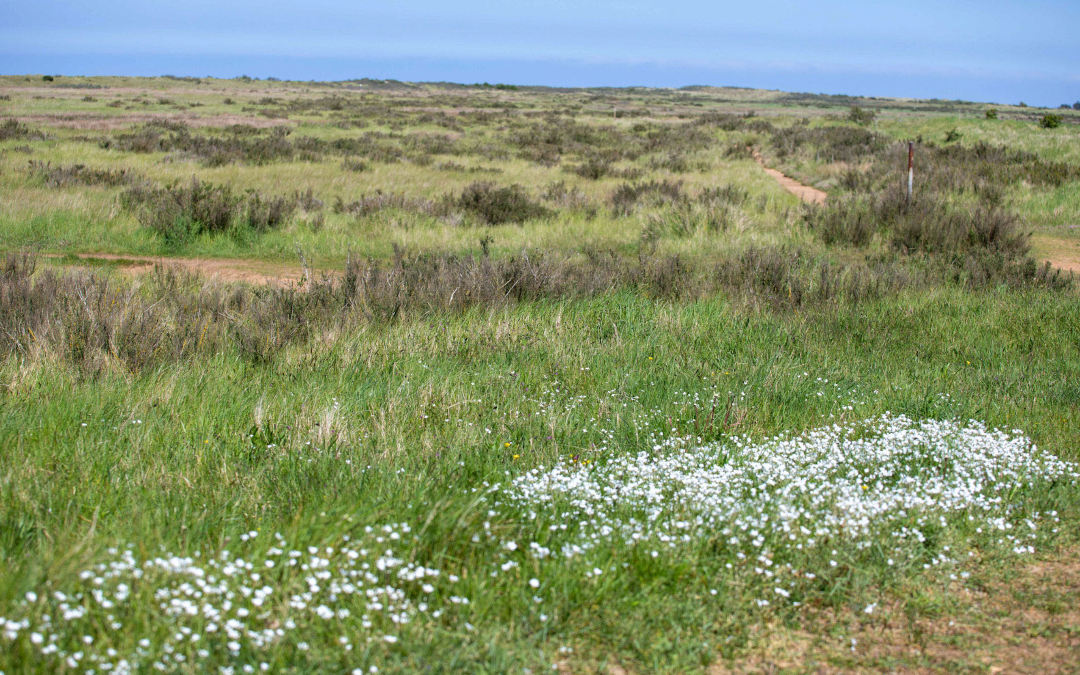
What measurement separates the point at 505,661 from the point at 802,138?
33.4 m

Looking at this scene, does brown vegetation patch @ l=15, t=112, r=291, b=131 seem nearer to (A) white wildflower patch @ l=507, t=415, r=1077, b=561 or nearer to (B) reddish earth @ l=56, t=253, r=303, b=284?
(B) reddish earth @ l=56, t=253, r=303, b=284

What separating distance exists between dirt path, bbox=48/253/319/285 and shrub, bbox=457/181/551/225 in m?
4.20

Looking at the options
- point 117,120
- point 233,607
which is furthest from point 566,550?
point 117,120

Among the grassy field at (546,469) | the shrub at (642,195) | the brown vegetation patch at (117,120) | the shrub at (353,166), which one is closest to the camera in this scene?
the grassy field at (546,469)

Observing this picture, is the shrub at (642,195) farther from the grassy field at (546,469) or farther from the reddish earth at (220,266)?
the reddish earth at (220,266)

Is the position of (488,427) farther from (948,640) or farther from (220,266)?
(220,266)

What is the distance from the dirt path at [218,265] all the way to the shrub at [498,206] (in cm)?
420

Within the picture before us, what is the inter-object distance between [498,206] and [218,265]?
527 centimetres

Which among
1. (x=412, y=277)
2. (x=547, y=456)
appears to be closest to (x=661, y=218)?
(x=412, y=277)

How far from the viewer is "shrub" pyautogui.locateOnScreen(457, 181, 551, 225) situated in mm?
14109

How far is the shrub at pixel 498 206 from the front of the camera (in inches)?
555

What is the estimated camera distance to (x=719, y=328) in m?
6.66

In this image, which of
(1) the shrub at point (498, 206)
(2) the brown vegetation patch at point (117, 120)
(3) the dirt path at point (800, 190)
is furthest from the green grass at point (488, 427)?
(2) the brown vegetation patch at point (117, 120)

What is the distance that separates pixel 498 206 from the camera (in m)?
14.4
